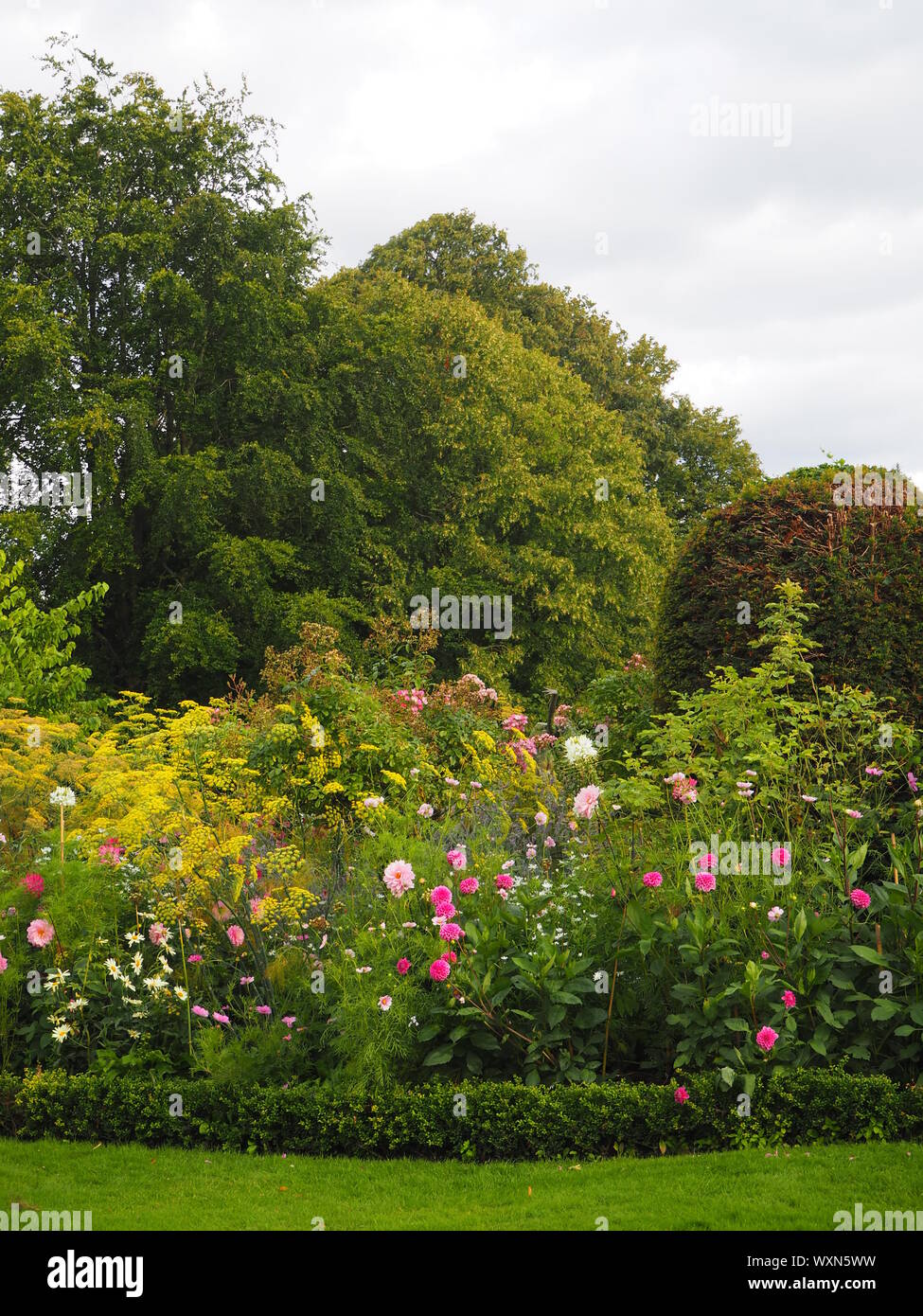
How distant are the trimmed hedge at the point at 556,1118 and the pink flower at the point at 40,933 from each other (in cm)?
111

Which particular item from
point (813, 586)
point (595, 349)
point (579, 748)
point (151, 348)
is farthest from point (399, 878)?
point (595, 349)

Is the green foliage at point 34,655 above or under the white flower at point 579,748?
above

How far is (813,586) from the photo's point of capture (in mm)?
7570

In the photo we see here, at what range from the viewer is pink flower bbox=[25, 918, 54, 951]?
5.58 metres

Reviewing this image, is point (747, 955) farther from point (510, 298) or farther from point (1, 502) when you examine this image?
point (510, 298)

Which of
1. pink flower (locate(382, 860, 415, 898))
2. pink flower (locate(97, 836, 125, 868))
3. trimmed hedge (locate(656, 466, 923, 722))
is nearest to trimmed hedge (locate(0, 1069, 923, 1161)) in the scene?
pink flower (locate(382, 860, 415, 898))

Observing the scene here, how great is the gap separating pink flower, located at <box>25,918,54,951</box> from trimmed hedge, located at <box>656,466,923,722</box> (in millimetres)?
4220

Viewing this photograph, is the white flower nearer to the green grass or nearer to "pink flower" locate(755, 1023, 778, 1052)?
"pink flower" locate(755, 1023, 778, 1052)

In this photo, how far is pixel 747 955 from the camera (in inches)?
198

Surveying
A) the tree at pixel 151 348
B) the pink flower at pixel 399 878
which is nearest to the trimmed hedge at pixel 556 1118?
the pink flower at pixel 399 878

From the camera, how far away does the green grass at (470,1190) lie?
404cm

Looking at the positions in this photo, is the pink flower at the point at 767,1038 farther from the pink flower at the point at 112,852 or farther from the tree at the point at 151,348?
the tree at the point at 151,348

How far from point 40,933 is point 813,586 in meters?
4.84
